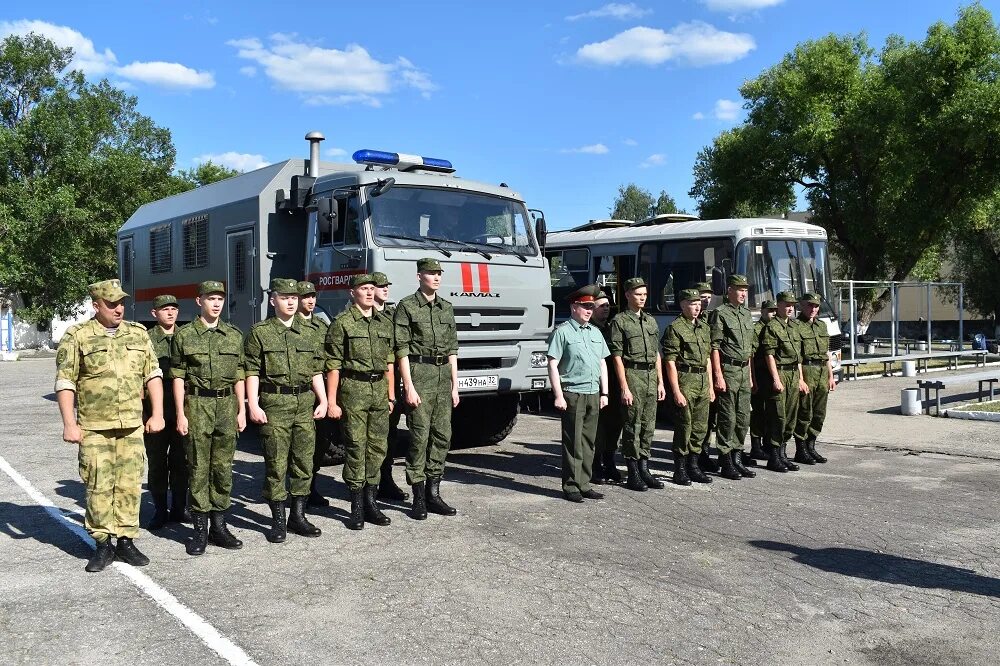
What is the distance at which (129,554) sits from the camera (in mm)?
5473

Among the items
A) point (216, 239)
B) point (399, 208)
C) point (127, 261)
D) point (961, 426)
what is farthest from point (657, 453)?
point (127, 261)

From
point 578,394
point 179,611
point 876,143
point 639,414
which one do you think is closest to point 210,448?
point 179,611

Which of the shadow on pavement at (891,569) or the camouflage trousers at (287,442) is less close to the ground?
the camouflage trousers at (287,442)

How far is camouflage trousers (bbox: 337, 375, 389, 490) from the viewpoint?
251 inches

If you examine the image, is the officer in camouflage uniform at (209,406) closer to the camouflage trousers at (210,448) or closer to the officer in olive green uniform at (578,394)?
the camouflage trousers at (210,448)

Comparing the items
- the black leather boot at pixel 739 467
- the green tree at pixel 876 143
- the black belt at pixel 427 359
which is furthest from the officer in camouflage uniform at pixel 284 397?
the green tree at pixel 876 143

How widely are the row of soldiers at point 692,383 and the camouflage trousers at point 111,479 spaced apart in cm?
318

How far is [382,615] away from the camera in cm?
455

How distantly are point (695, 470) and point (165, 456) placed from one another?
456 cm

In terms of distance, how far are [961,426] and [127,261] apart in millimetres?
11893

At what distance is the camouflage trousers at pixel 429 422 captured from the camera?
6777 millimetres

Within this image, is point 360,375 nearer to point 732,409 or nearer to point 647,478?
point 647,478

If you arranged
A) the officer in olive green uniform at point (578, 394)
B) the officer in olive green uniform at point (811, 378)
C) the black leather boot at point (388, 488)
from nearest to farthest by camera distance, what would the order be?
the officer in olive green uniform at point (578, 394) → the black leather boot at point (388, 488) → the officer in olive green uniform at point (811, 378)

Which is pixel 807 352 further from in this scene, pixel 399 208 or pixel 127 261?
pixel 127 261
